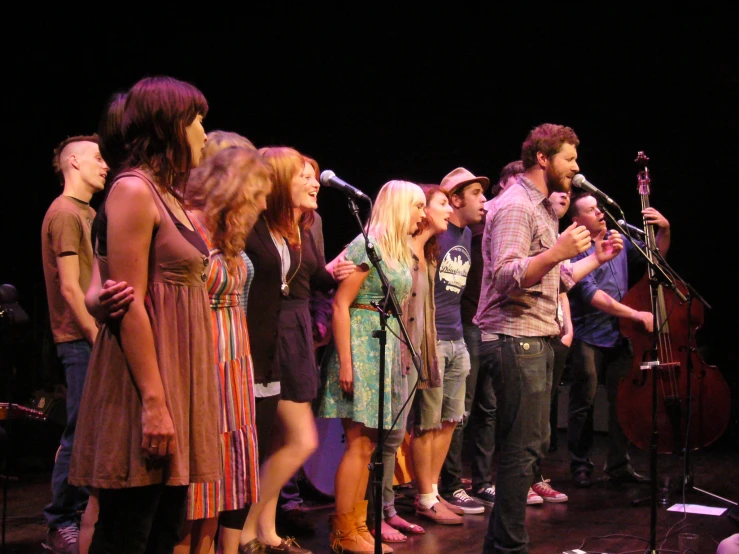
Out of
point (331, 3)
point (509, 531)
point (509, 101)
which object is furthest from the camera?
point (509, 101)

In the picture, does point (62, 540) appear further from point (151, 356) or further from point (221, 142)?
point (151, 356)

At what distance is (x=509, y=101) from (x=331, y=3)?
181 cm

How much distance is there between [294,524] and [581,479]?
6.89ft

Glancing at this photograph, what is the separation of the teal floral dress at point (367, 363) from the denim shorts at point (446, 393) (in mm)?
486

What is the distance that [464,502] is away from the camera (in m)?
4.44

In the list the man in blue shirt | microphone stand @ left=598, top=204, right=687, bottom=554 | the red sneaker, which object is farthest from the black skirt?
the man in blue shirt

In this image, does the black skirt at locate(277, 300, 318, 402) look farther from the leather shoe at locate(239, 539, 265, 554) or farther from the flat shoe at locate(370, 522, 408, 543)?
the flat shoe at locate(370, 522, 408, 543)

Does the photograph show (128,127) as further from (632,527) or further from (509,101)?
(509,101)

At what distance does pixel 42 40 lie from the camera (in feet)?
17.4

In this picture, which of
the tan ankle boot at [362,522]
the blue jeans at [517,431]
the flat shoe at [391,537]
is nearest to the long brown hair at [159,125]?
the blue jeans at [517,431]

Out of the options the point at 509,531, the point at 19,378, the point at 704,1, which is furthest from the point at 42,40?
the point at 704,1

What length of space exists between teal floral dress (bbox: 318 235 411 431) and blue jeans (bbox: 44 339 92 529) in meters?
1.09

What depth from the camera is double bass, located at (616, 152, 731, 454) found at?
4.48 meters

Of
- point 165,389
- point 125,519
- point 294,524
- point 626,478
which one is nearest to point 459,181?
point 294,524
